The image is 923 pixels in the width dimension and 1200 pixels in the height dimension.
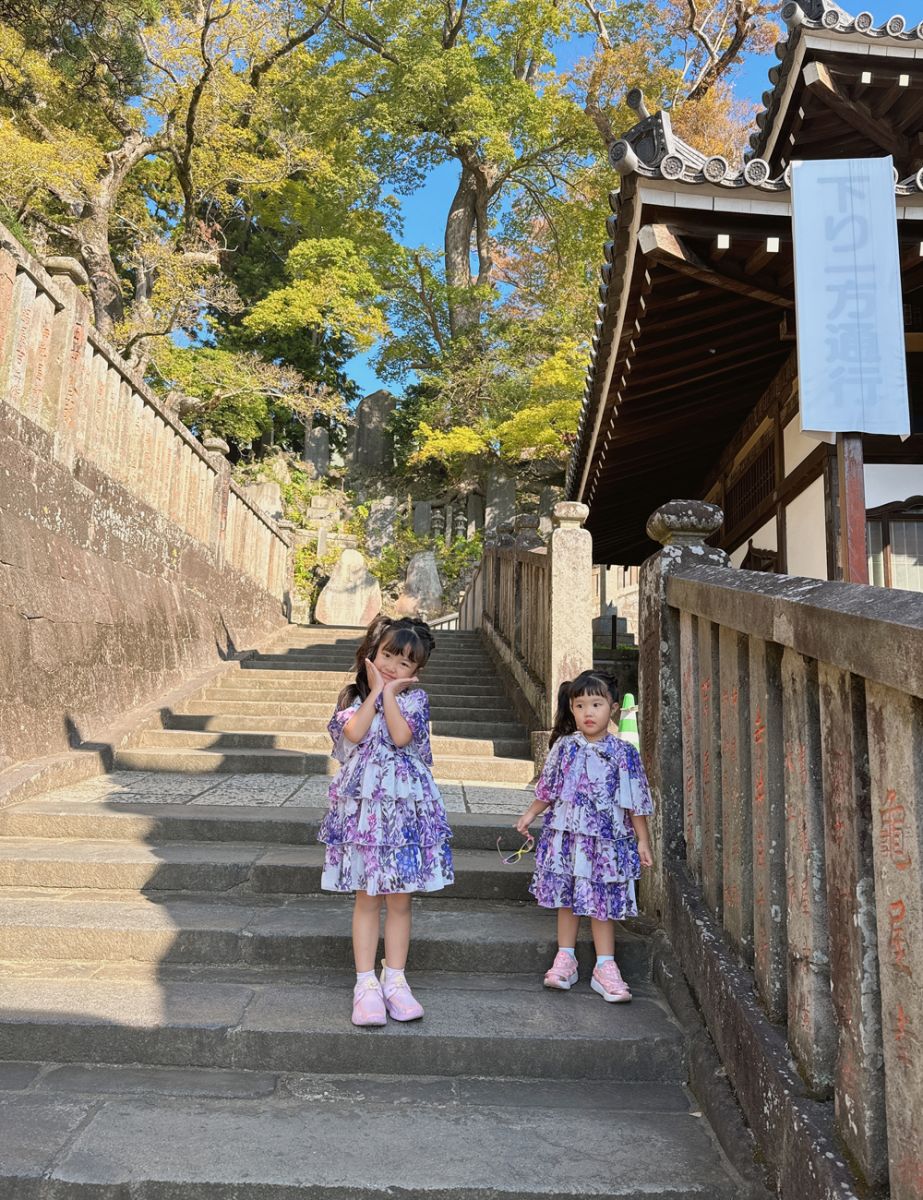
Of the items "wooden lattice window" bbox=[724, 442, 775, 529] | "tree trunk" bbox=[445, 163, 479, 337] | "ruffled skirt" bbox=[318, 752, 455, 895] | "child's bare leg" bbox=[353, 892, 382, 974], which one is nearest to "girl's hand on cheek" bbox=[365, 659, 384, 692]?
"ruffled skirt" bbox=[318, 752, 455, 895]

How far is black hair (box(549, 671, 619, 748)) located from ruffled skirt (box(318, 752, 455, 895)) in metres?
0.61

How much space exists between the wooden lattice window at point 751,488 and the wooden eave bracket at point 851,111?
218cm

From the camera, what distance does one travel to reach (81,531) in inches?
216

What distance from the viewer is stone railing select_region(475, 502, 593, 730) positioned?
5.16m

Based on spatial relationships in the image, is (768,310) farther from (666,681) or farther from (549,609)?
(666,681)

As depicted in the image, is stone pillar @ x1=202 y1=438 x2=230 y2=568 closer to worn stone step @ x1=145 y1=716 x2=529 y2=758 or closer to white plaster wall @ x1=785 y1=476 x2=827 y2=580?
worn stone step @ x1=145 y1=716 x2=529 y2=758

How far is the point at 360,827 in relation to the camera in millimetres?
2588

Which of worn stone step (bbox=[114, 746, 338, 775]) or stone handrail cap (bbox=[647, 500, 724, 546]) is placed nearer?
stone handrail cap (bbox=[647, 500, 724, 546])

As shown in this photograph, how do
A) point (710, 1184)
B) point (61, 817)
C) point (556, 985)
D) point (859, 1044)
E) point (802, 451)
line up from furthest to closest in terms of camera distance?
point (802, 451)
point (61, 817)
point (556, 985)
point (710, 1184)
point (859, 1044)

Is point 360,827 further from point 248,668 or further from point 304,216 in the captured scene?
point 304,216

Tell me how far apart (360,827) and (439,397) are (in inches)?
857

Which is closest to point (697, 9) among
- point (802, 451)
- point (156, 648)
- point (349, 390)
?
point (349, 390)

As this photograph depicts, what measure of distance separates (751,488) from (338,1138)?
6163 mm

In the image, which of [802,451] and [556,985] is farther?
[802,451]
